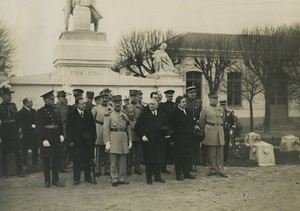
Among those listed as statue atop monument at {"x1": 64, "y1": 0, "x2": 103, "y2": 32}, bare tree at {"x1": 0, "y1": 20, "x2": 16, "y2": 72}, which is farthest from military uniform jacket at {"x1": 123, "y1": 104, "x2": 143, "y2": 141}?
statue atop monument at {"x1": 64, "y1": 0, "x2": 103, "y2": 32}

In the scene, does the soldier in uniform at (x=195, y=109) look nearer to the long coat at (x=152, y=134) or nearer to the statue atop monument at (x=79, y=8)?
the long coat at (x=152, y=134)

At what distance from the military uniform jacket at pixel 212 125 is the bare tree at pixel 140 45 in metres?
19.0

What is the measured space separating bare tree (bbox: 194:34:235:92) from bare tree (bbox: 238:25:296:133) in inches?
149

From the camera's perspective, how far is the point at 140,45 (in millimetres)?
28297

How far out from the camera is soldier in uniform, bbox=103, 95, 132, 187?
25.7 ft

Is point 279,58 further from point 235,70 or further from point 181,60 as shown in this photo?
point 181,60

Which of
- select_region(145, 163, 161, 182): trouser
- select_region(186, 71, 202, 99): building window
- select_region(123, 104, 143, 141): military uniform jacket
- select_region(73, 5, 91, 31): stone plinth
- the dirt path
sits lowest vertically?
the dirt path

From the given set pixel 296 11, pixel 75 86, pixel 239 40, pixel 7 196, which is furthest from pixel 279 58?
pixel 7 196

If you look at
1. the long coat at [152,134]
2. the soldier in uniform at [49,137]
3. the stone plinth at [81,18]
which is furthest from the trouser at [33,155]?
the stone plinth at [81,18]

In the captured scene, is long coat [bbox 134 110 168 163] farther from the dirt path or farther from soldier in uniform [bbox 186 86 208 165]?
soldier in uniform [bbox 186 86 208 165]

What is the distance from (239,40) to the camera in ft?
71.8

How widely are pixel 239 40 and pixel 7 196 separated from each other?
55.9 feet

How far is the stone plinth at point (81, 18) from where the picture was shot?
1542 centimetres

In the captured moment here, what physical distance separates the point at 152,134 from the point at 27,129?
144 inches
